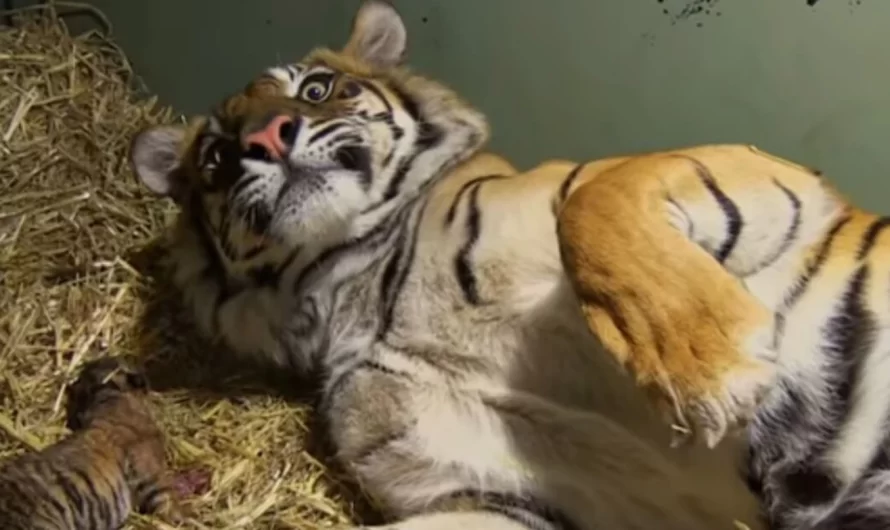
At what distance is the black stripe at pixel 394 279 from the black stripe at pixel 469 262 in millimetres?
93

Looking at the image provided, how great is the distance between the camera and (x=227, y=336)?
85.4 inches

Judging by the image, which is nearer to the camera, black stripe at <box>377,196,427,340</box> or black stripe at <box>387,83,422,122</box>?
black stripe at <box>377,196,427,340</box>

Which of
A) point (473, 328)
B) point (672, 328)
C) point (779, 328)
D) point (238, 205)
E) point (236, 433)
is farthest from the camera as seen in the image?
point (236, 433)

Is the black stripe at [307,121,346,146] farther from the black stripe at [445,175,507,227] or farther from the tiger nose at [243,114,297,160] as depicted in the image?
the black stripe at [445,175,507,227]

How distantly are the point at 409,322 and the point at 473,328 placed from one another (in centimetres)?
11

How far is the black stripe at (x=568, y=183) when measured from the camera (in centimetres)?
186

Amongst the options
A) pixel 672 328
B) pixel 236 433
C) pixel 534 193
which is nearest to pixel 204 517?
pixel 236 433

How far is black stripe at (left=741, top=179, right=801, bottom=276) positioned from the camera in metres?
1.75

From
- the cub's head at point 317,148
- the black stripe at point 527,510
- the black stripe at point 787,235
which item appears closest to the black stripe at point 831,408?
the black stripe at point 787,235

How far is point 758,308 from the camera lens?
1.55 m

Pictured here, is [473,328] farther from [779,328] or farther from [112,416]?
[112,416]

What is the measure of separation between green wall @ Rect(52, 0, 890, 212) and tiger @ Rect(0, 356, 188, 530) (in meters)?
0.69

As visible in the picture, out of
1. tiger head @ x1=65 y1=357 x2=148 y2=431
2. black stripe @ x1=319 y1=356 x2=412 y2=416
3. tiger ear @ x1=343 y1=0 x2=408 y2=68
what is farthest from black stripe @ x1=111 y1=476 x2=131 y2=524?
tiger ear @ x1=343 y1=0 x2=408 y2=68

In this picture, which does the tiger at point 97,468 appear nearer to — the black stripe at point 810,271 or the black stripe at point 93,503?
the black stripe at point 93,503
